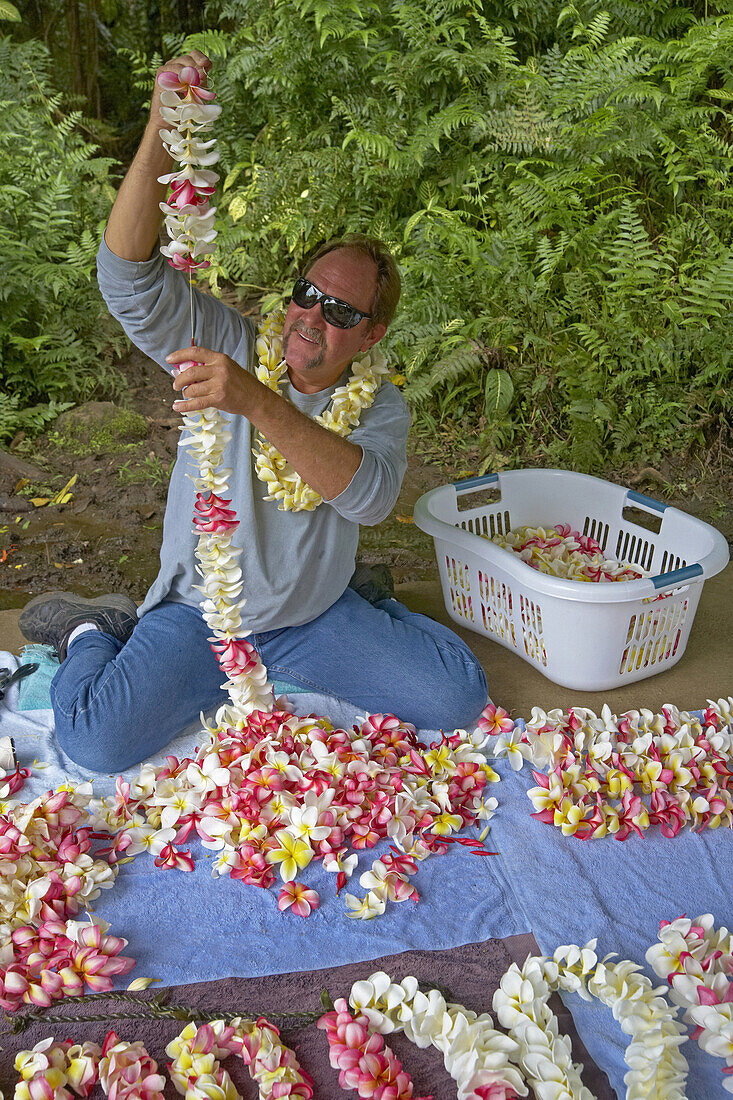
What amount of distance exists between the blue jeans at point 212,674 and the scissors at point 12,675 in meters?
0.24

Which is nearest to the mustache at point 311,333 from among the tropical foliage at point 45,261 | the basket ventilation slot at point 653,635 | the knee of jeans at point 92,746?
the knee of jeans at point 92,746

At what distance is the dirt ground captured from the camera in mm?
3830

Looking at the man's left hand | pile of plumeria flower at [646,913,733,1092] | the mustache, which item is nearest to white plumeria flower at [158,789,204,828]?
the man's left hand

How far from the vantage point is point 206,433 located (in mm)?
1890

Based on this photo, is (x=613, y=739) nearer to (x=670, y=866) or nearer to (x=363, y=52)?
(x=670, y=866)

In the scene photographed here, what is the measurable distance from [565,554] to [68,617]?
173cm

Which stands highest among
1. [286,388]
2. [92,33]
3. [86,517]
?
[92,33]

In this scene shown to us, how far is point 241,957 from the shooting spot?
5.93 feet

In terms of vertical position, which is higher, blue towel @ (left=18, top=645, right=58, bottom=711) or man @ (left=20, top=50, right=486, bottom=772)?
man @ (left=20, top=50, right=486, bottom=772)

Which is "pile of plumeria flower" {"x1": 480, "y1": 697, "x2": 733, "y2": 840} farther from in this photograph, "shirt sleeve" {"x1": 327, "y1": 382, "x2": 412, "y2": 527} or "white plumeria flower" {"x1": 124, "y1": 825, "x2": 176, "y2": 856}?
"white plumeria flower" {"x1": 124, "y1": 825, "x2": 176, "y2": 856}

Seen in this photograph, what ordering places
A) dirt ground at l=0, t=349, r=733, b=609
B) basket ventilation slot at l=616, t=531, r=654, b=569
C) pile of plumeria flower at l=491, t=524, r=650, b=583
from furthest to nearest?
1. dirt ground at l=0, t=349, r=733, b=609
2. basket ventilation slot at l=616, t=531, r=654, b=569
3. pile of plumeria flower at l=491, t=524, r=650, b=583

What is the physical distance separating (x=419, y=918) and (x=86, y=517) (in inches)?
117

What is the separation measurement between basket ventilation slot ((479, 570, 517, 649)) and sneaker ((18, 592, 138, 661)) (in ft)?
3.65

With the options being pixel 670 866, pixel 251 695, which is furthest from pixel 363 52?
pixel 670 866
